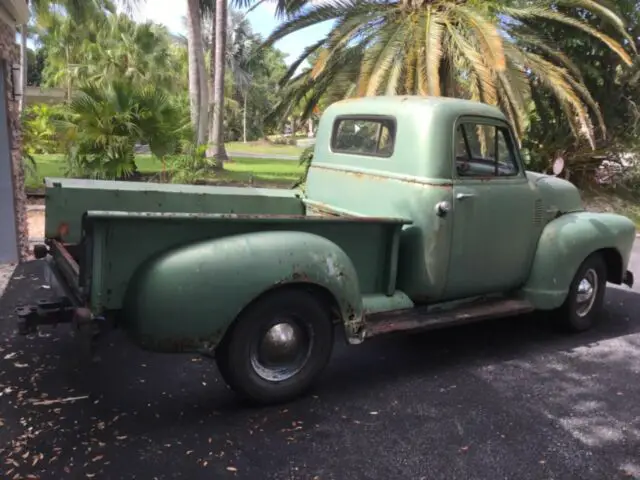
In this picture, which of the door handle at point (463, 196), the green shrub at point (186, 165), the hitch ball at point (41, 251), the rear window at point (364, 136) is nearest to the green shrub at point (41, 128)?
the green shrub at point (186, 165)

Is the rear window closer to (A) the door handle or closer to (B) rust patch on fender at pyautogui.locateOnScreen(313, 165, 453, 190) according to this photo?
(B) rust patch on fender at pyautogui.locateOnScreen(313, 165, 453, 190)

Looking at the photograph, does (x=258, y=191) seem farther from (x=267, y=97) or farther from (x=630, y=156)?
(x=267, y=97)

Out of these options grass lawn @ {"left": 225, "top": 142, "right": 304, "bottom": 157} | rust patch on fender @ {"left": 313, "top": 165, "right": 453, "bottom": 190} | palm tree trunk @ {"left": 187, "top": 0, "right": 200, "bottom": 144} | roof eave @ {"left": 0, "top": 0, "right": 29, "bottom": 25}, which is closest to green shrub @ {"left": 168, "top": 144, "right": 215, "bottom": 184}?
roof eave @ {"left": 0, "top": 0, "right": 29, "bottom": 25}

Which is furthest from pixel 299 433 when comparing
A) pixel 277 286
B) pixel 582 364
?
pixel 582 364

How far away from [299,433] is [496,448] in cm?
112

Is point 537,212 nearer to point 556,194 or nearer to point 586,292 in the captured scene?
point 556,194

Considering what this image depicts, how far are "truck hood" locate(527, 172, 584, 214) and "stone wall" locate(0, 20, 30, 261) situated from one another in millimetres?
5691

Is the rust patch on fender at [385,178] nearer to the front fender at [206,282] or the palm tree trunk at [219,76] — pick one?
the front fender at [206,282]

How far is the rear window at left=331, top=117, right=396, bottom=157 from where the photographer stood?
477cm

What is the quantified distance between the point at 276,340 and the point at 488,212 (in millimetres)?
1943

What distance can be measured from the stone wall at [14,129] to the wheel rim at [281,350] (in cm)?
472

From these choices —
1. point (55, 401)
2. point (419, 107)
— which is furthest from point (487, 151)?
point (55, 401)

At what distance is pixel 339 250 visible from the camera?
151 inches

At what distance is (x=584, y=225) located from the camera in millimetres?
5141
